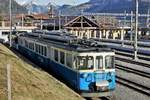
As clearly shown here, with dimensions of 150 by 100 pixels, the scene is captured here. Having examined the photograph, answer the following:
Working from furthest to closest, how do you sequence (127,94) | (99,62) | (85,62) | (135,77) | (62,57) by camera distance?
1. (135,77)
2. (62,57)
3. (127,94)
4. (99,62)
5. (85,62)

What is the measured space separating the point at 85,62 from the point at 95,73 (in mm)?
753

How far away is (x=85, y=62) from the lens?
21859mm

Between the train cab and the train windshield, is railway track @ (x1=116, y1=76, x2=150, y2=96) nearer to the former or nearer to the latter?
the train cab

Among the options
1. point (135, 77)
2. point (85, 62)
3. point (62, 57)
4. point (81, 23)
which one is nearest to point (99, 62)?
point (85, 62)

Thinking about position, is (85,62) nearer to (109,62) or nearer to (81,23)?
(109,62)

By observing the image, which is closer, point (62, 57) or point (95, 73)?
point (95, 73)

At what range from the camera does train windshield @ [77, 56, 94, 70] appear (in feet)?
71.4

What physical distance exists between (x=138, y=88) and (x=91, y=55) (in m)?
4.97

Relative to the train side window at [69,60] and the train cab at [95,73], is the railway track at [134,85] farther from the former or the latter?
the train side window at [69,60]

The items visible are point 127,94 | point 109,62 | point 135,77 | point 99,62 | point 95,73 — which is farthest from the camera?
point 135,77

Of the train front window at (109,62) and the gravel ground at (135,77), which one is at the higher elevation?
the train front window at (109,62)

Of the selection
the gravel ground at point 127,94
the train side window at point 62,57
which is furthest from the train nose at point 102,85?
the train side window at point 62,57

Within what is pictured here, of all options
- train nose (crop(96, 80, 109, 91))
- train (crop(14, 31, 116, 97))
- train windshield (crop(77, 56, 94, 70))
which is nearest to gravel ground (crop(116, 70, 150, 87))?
train (crop(14, 31, 116, 97))

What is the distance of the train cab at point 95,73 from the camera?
70.8ft
